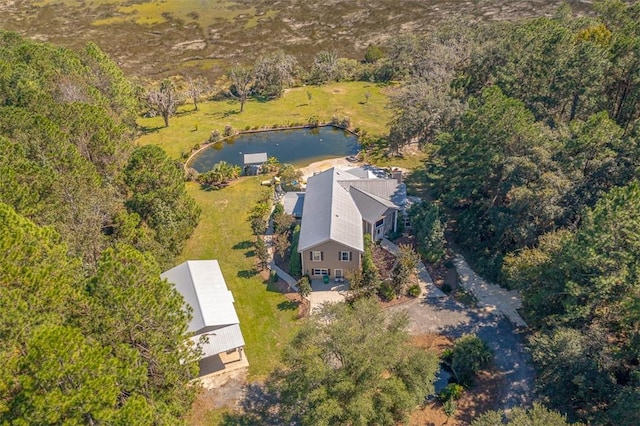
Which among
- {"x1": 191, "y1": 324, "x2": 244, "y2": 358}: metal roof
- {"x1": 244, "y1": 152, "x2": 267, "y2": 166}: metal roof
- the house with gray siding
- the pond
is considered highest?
the house with gray siding

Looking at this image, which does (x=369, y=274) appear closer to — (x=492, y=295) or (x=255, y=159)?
(x=492, y=295)

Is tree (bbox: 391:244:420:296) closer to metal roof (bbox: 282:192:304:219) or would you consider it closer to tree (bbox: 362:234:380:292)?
tree (bbox: 362:234:380:292)

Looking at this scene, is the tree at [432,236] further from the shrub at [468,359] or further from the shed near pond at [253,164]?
the shed near pond at [253,164]

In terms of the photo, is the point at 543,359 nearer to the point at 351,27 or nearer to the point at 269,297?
the point at 269,297

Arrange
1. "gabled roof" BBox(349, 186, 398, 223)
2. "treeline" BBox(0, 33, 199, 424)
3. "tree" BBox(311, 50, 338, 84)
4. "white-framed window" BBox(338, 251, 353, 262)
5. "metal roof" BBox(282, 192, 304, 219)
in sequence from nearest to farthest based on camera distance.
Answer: "treeline" BBox(0, 33, 199, 424), "white-framed window" BBox(338, 251, 353, 262), "gabled roof" BBox(349, 186, 398, 223), "metal roof" BBox(282, 192, 304, 219), "tree" BBox(311, 50, 338, 84)

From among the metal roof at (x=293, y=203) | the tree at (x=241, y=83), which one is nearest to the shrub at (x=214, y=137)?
the tree at (x=241, y=83)

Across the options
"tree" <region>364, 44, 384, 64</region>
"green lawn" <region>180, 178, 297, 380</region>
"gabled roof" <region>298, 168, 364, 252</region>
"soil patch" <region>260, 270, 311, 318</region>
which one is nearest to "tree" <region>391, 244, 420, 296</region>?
"gabled roof" <region>298, 168, 364, 252</region>
